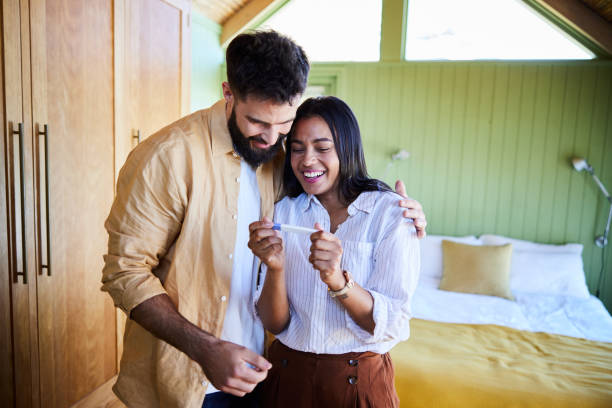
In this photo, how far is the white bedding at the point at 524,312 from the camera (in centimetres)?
265

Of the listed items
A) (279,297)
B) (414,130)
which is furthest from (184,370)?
(414,130)

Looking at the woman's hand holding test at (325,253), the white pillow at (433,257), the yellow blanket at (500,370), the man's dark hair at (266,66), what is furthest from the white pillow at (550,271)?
the man's dark hair at (266,66)

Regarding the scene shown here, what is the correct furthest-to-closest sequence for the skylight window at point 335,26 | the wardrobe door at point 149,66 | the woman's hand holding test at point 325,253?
the skylight window at point 335,26, the wardrobe door at point 149,66, the woman's hand holding test at point 325,253

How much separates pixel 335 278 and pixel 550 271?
3.04 meters

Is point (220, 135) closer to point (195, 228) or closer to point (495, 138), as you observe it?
point (195, 228)

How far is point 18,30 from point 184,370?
63.1 inches

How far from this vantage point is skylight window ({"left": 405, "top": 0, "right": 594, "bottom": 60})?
3.69 m

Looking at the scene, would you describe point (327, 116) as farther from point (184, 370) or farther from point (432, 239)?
point (432, 239)

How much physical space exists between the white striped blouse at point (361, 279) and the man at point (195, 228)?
0.29ft

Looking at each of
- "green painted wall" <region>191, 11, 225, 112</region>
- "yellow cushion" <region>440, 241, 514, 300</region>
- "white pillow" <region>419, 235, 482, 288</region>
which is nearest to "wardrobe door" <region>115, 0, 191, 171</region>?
"green painted wall" <region>191, 11, 225, 112</region>

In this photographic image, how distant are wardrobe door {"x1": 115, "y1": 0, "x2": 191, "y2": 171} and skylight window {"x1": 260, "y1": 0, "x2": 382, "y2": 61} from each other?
1.51 metres

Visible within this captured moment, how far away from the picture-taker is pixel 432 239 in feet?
12.2

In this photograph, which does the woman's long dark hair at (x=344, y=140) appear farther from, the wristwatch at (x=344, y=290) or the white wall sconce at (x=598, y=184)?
the white wall sconce at (x=598, y=184)

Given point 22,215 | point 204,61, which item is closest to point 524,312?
point 22,215
